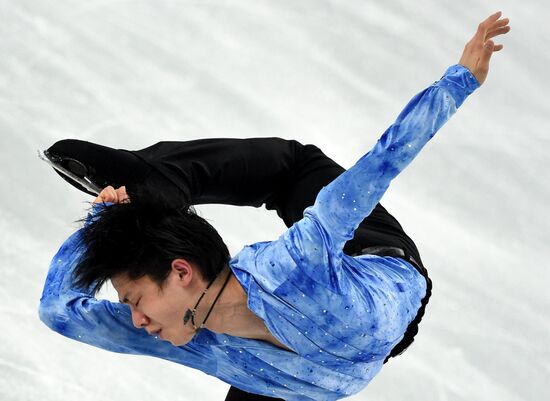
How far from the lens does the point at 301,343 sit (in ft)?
8.00

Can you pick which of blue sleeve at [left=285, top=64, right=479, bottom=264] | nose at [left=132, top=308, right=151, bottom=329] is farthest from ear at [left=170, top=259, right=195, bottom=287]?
blue sleeve at [left=285, top=64, right=479, bottom=264]

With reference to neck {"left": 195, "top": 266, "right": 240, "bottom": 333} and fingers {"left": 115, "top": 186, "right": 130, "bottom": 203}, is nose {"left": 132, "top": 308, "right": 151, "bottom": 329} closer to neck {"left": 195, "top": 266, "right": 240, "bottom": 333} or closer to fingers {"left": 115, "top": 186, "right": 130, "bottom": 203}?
neck {"left": 195, "top": 266, "right": 240, "bottom": 333}

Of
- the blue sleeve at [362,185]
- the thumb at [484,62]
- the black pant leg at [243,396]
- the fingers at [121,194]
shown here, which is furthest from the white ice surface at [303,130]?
the thumb at [484,62]

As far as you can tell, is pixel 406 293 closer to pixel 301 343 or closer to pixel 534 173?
pixel 301 343

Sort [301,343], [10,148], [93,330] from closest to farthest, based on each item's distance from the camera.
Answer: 1. [301,343]
2. [93,330]
3. [10,148]

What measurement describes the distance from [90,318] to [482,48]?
1131 mm

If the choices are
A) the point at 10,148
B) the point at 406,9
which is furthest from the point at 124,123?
the point at 406,9

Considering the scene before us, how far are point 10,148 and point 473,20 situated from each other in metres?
2.25

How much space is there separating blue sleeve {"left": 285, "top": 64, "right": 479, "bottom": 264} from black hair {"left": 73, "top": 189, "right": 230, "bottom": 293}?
19cm

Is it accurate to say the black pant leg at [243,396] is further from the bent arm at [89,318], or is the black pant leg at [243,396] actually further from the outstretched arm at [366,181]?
the outstretched arm at [366,181]

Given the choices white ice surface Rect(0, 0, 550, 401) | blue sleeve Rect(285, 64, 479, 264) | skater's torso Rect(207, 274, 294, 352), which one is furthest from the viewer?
white ice surface Rect(0, 0, 550, 401)

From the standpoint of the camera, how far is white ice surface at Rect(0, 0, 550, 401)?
12.6ft

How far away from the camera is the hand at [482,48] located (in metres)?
2.45

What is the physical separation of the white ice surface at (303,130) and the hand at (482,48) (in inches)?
65.3
